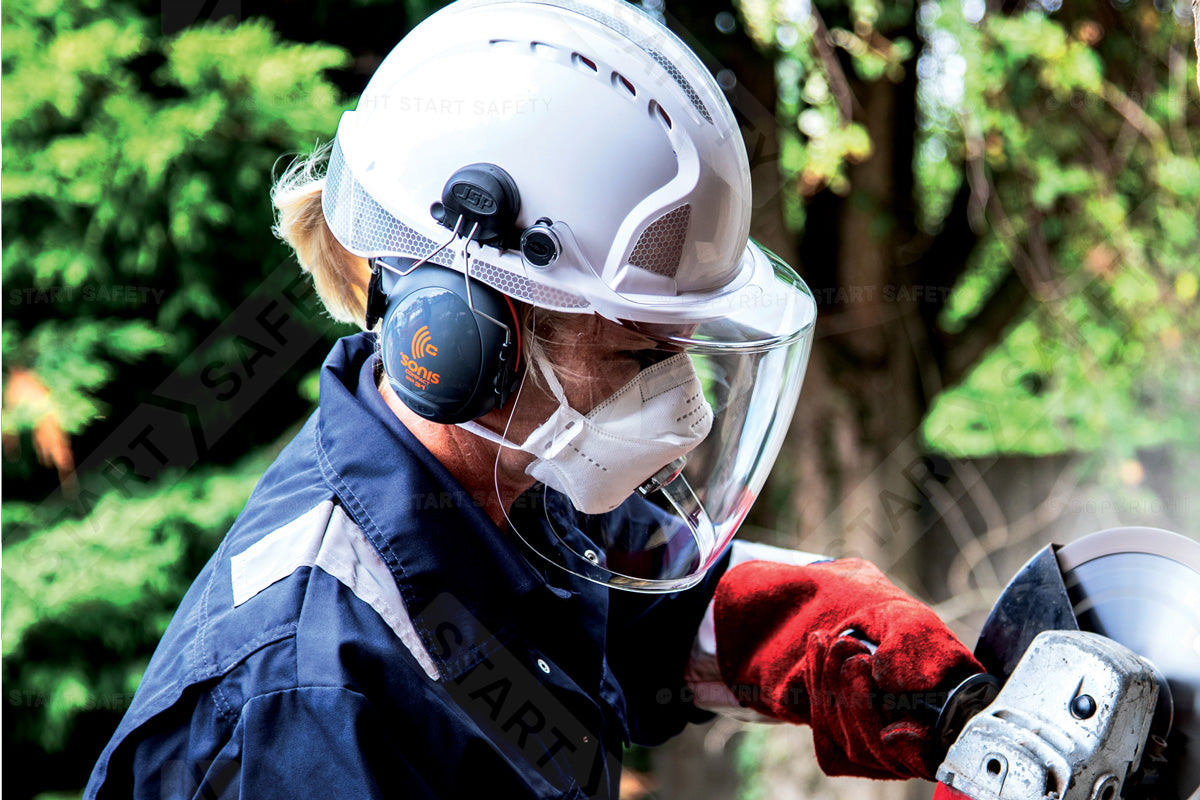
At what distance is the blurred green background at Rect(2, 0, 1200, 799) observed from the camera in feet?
10.8

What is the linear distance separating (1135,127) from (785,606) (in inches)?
126

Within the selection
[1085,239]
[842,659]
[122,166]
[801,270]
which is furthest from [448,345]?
[1085,239]

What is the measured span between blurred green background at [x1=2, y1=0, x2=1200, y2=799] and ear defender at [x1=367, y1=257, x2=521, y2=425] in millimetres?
1984

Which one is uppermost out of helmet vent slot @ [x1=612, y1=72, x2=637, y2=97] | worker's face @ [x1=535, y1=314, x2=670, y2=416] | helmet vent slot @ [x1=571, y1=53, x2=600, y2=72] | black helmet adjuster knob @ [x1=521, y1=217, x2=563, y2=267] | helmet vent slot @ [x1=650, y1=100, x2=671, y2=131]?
helmet vent slot @ [x1=571, y1=53, x2=600, y2=72]

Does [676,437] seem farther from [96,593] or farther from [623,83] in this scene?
[96,593]

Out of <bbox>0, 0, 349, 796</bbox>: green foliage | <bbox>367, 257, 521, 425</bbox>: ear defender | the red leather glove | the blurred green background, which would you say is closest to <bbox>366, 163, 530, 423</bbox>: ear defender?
<bbox>367, 257, 521, 425</bbox>: ear defender

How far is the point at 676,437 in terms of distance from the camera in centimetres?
159

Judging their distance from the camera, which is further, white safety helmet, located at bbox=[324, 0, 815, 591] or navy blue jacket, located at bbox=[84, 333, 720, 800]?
white safety helmet, located at bbox=[324, 0, 815, 591]

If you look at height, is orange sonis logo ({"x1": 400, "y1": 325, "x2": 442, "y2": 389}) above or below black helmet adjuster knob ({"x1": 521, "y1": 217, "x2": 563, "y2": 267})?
below

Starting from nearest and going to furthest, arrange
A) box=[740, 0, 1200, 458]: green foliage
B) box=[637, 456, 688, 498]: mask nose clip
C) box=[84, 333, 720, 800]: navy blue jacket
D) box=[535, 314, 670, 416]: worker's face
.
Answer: box=[84, 333, 720, 800]: navy blue jacket → box=[535, 314, 670, 416]: worker's face → box=[637, 456, 688, 498]: mask nose clip → box=[740, 0, 1200, 458]: green foliage

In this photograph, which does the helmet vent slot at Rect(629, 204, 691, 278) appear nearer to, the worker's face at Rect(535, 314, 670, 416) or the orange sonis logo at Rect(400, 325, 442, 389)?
the worker's face at Rect(535, 314, 670, 416)

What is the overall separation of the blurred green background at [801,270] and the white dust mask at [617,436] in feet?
6.66

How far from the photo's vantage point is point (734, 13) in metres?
3.89

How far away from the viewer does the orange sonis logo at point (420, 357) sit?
138 cm
